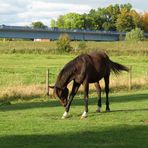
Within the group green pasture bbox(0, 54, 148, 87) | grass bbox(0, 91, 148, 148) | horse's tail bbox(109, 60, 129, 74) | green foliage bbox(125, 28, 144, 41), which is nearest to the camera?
grass bbox(0, 91, 148, 148)

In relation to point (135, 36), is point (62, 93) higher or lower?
lower

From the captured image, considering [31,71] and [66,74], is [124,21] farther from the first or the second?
[66,74]

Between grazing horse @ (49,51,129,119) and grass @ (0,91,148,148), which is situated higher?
grazing horse @ (49,51,129,119)

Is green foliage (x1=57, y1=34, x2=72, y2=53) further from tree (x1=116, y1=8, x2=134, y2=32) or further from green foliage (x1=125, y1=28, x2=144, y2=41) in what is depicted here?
tree (x1=116, y1=8, x2=134, y2=32)

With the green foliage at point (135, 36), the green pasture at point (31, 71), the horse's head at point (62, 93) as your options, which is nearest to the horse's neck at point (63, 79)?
the horse's head at point (62, 93)

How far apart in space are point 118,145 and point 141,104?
11.1m

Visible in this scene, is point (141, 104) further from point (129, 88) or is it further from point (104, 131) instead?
point (129, 88)

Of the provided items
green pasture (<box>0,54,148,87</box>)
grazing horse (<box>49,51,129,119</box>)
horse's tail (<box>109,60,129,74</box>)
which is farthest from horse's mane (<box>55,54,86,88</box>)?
green pasture (<box>0,54,148,87</box>)

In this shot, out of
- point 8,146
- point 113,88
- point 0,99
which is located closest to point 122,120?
point 8,146

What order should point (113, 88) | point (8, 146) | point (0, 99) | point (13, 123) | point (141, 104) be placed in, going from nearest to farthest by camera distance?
1. point (8, 146)
2. point (13, 123)
3. point (141, 104)
4. point (0, 99)
5. point (113, 88)

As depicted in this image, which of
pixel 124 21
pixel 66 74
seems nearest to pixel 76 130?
pixel 66 74

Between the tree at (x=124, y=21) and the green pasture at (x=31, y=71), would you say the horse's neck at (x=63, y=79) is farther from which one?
the tree at (x=124, y=21)

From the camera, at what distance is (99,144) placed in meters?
11.3

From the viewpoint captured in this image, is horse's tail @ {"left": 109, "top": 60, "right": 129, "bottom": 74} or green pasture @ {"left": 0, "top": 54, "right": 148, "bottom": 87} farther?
green pasture @ {"left": 0, "top": 54, "right": 148, "bottom": 87}
